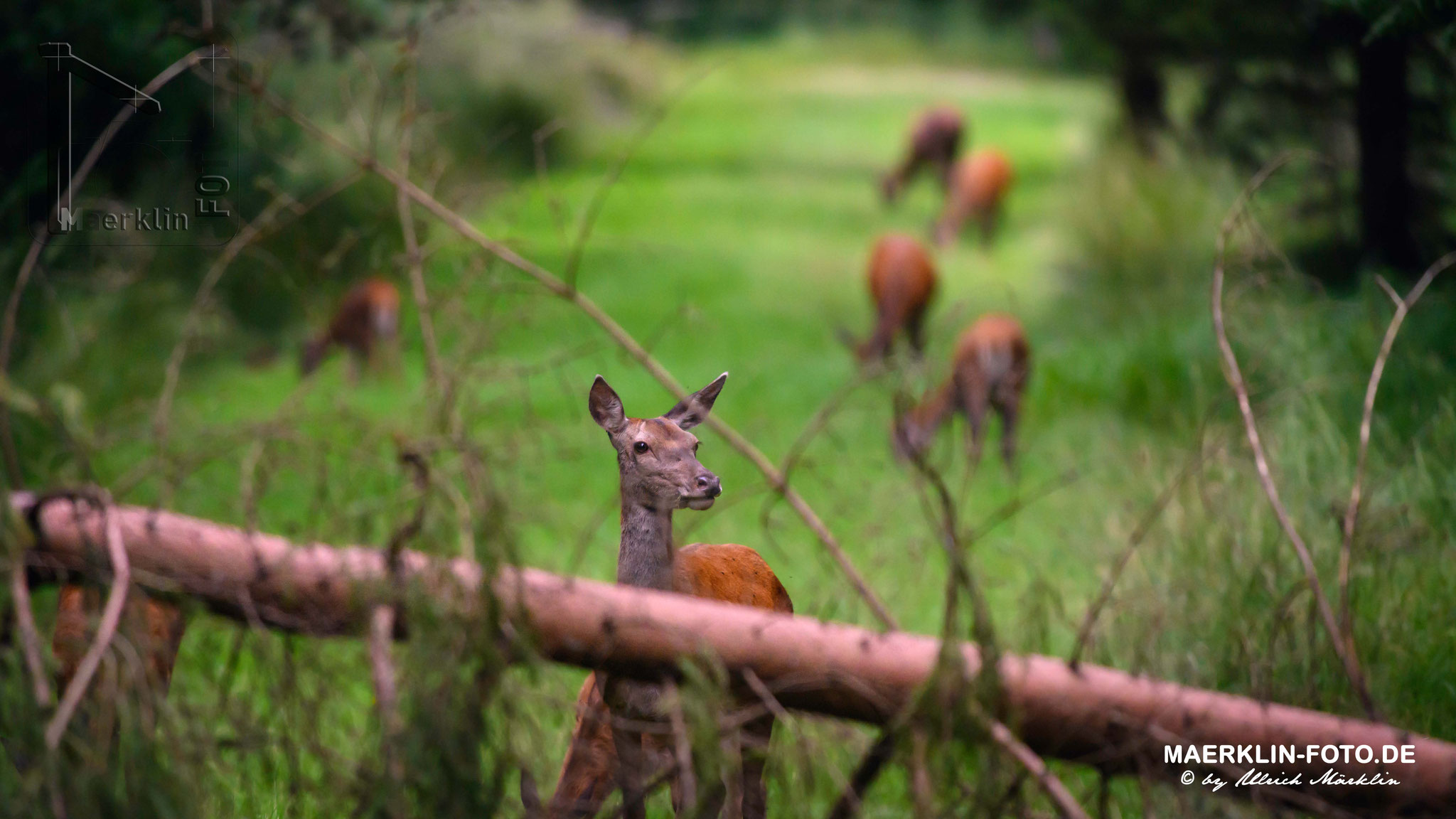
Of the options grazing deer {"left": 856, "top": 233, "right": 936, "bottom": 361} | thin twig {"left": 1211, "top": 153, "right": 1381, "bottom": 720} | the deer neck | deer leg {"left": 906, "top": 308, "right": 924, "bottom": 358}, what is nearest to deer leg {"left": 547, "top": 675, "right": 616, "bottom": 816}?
the deer neck

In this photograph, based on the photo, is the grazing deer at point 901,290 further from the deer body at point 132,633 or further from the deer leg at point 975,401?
the deer body at point 132,633

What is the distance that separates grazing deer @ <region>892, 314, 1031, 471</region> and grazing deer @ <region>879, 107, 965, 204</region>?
33.8 feet

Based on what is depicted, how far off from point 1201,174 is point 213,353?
829 centimetres

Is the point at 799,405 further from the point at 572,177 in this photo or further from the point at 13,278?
the point at 572,177

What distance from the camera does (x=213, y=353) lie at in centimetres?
1020

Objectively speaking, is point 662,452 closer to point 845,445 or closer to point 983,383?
point 845,445

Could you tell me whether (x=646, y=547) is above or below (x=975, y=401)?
below

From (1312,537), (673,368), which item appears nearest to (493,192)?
(1312,537)

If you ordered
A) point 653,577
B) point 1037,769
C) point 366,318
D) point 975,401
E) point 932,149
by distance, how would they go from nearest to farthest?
1. point 1037,769
2. point 653,577
3. point 975,401
4. point 366,318
5. point 932,149

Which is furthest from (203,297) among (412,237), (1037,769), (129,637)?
(1037,769)

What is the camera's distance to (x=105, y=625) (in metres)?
2.37

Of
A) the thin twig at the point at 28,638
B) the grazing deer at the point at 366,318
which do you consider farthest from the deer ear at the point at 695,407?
the grazing deer at the point at 366,318

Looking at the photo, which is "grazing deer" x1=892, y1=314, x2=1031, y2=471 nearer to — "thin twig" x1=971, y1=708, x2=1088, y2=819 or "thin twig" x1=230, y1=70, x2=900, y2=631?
"thin twig" x1=230, y1=70, x2=900, y2=631

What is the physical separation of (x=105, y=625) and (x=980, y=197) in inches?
600
